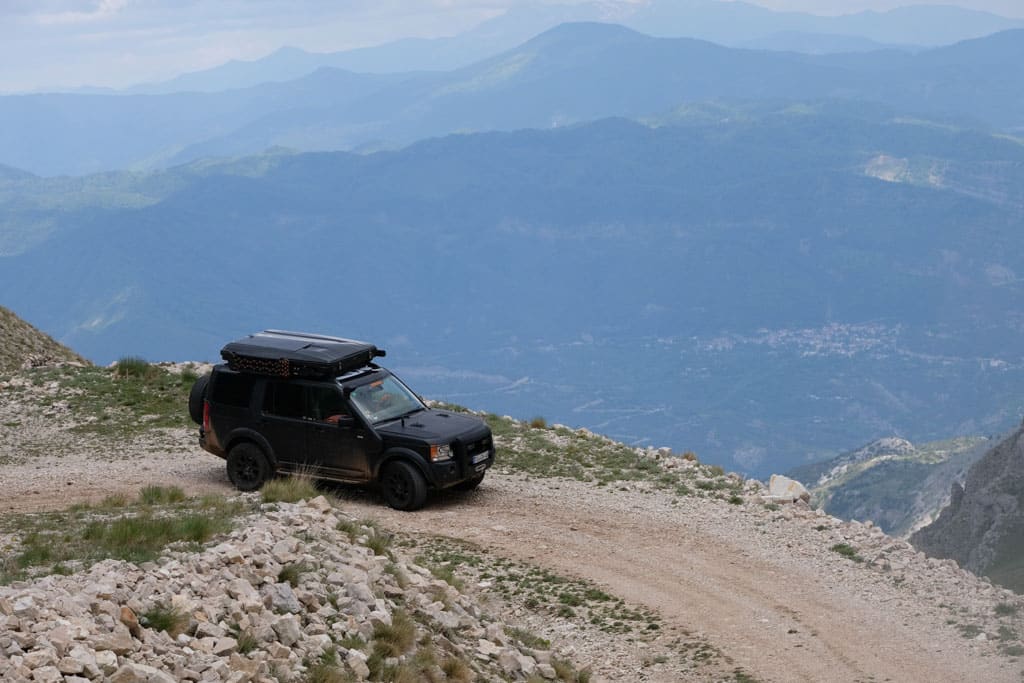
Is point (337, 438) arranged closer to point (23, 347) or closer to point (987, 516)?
point (23, 347)

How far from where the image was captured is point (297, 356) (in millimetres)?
17688

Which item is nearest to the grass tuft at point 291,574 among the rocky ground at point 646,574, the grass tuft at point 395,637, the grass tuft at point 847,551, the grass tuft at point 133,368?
the rocky ground at point 646,574

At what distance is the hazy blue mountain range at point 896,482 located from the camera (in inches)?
4107

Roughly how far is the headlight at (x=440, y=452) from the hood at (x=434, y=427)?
9 centimetres

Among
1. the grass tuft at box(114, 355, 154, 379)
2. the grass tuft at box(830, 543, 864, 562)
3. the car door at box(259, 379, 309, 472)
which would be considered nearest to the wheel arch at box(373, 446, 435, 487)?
the car door at box(259, 379, 309, 472)

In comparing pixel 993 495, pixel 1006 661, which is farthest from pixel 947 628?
pixel 993 495

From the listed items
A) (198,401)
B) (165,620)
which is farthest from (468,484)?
(165,620)

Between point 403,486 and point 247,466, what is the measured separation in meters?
2.73

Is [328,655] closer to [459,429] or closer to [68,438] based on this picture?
[459,429]

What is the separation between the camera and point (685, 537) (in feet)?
54.3

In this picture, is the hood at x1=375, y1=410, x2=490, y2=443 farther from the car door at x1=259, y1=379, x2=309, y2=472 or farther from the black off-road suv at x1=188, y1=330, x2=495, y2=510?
the car door at x1=259, y1=379, x2=309, y2=472

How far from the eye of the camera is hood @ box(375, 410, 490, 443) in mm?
17234

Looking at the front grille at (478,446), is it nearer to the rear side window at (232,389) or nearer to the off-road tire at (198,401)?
the rear side window at (232,389)

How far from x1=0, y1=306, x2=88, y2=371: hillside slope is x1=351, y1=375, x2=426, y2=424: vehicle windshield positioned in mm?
17690
